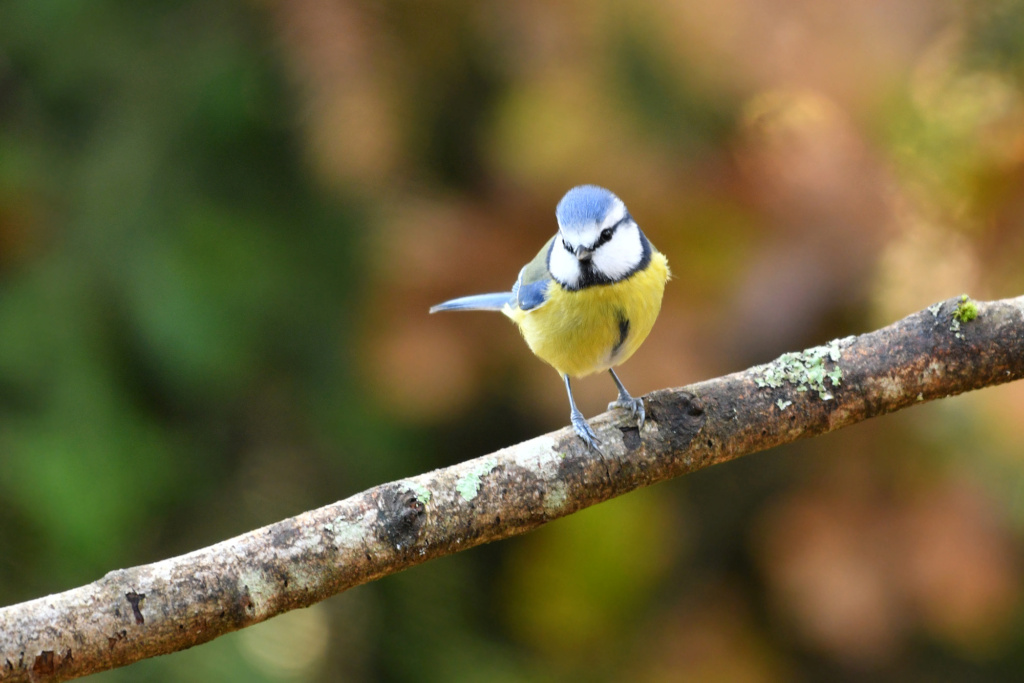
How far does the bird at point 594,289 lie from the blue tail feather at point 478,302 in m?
0.13

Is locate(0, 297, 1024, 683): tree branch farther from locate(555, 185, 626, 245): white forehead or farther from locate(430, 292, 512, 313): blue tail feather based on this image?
locate(430, 292, 512, 313): blue tail feather

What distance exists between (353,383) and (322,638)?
2.21ft

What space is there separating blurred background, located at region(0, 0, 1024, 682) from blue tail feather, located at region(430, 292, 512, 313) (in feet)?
0.11

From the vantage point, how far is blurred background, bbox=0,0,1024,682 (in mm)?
2000

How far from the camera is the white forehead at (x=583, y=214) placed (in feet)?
5.94

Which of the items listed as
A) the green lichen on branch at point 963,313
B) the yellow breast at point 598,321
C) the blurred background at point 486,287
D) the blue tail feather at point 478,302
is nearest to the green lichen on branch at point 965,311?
the green lichen on branch at point 963,313

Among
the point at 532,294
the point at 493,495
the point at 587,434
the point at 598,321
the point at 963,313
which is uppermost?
the point at 532,294

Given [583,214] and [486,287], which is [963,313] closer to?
[583,214]

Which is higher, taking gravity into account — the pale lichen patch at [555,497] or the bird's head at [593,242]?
the bird's head at [593,242]

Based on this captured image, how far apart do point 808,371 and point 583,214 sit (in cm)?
55

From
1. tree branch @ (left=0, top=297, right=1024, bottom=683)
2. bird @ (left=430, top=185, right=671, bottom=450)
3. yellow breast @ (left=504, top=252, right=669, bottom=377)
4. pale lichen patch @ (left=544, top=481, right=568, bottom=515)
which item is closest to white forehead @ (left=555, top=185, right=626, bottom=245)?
bird @ (left=430, top=185, right=671, bottom=450)

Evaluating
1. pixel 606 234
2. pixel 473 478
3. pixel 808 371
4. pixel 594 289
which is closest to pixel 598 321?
pixel 594 289

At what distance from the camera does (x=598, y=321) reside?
186 cm

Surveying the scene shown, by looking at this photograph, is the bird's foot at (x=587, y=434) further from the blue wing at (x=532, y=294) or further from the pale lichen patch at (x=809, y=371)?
the blue wing at (x=532, y=294)
